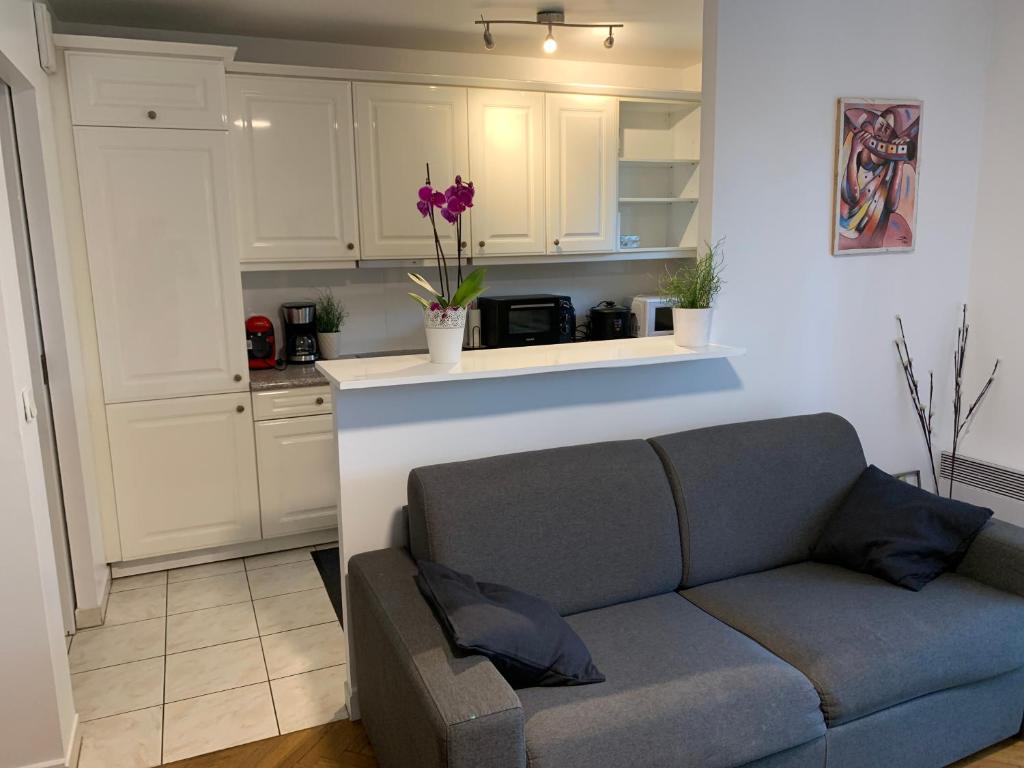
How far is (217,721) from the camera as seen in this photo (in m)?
2.48

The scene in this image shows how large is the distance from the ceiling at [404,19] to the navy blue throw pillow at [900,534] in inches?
92.5

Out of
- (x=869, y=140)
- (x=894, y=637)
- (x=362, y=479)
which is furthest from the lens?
(x=869, y=140)

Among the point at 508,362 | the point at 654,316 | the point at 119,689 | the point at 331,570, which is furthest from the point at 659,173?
the point at 119,689

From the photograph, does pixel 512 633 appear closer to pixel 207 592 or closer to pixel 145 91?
pixel 207 592

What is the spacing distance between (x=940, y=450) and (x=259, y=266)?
3276 mm

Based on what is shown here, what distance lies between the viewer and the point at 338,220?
3.77 m

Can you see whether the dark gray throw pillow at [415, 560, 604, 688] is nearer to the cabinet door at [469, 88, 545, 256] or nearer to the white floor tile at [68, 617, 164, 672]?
the white floor tile at [68, 617, 164, 672]

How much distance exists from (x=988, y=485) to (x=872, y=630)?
160 centimetres

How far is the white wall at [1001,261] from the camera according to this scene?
3.07 m

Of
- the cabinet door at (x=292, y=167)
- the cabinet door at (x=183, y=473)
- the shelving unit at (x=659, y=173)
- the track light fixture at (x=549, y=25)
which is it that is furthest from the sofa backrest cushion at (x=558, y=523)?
the shelving unit at (x=659, y=173)

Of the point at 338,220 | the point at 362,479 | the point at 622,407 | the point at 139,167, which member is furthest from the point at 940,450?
the point at 139,167

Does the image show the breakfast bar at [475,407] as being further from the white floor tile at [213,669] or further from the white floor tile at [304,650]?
the white floor tile at [213,669]

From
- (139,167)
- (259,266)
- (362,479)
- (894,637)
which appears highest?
(139,167)

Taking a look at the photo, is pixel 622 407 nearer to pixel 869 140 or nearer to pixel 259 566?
pixel 869 140
